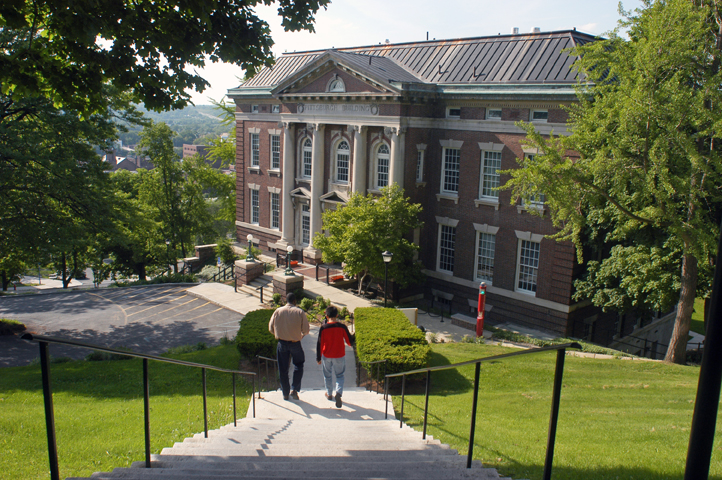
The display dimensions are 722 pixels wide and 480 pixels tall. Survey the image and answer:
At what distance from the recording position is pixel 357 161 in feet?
93.8

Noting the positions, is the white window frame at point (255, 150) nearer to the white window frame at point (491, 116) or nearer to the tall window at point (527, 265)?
the white window frame at point (491, 116)

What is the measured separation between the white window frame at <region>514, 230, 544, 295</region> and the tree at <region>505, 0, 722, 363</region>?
5323 mm

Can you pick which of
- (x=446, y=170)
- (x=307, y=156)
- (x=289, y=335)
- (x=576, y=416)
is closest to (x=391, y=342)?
(x=289, y=335)

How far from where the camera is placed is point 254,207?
3838 cm

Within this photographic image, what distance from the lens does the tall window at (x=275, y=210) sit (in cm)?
3620

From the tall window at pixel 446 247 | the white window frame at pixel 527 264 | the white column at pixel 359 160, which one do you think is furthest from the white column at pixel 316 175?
the white window frame at pixel 527 264

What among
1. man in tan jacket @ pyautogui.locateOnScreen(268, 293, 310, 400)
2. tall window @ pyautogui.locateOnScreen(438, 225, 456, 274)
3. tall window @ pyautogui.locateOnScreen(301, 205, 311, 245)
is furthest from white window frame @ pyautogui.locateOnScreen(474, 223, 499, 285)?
man in tan jacket @ pyautogui.locateOnScreen(268, 293, 310, 400)

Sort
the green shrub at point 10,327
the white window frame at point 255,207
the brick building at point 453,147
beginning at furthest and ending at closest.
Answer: the white window frame at point 255,207, the brick building at point 453,147, the green shrub at point 10,327

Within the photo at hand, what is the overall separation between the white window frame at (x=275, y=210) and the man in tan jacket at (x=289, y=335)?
1009 inches

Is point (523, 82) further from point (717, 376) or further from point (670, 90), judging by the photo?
point (717, 376)

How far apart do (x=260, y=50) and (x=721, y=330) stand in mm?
9308

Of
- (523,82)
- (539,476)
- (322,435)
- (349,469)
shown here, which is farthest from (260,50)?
(523,82)

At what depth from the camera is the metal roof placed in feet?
78.6

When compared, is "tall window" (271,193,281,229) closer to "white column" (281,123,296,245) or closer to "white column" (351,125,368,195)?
"white column" (281,123,296,245)
